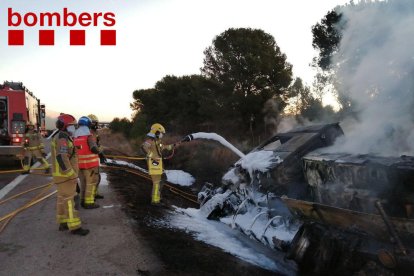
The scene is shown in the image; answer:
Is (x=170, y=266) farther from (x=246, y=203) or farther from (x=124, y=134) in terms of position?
(x=124, y=134)

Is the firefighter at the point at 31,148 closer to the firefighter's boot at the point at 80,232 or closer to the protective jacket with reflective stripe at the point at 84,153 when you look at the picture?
the protective jacket with reflective stripe at the point at 84,153

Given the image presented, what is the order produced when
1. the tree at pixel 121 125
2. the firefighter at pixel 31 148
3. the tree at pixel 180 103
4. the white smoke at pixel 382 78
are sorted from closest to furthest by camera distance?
the white smoke at pixel 382 78 → the firefighter at pixel 31 148 → the tree at pixel 180 103 → the tree at pixel 121 125

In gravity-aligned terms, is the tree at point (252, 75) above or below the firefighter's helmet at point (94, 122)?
above

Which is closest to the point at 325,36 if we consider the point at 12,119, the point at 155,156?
the point at 155,156

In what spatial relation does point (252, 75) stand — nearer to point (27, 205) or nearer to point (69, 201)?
point (27, 205)

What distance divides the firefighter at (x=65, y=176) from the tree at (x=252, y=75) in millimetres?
17128

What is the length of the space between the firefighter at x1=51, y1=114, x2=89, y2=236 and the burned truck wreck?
2.81 m

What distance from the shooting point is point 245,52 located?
914 inches

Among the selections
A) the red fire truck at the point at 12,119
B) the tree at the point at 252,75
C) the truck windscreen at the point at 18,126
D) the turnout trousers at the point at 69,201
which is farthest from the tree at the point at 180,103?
the turnout trousers at the point at 69,201

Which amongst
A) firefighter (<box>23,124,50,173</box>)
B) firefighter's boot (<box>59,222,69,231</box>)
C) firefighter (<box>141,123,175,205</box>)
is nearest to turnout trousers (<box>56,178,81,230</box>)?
firefighter's boot (<box>59,222,69,231</box>)

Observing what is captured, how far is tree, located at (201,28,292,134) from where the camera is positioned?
22.2 meters

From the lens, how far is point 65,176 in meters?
5.32

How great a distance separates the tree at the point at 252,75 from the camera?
22.2 m

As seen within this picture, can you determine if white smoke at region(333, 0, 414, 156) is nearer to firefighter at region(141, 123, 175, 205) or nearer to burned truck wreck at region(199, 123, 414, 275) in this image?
burned truck wreck at region(199, 123, 414, 275)
